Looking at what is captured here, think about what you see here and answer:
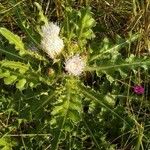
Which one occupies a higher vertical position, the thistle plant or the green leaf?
the green leaf

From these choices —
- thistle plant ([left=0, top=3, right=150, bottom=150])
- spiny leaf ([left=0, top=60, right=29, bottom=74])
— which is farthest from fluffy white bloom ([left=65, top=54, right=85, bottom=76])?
spiny leaf ([left=0, top=60, right=29, bottom=74])

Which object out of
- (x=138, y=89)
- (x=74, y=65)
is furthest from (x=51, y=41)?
(x=138, y=89)

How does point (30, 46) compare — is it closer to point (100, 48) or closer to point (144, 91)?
point (100, 48)

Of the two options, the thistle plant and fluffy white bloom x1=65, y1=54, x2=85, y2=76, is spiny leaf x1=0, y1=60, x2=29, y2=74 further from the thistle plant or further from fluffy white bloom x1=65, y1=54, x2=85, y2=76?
fluffy white bloom x1=65, y1=54, x2=85, y2=76

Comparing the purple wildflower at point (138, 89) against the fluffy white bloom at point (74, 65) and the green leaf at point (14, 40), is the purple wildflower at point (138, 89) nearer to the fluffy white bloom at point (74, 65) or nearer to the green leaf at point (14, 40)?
the fluffy white bloom at point (74, 65)

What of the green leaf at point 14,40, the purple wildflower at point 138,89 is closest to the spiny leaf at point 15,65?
the green leaf at point 14,40

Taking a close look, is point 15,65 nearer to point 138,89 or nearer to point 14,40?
point 14,40

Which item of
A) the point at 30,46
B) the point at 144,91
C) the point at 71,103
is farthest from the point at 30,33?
the point at 144,91
